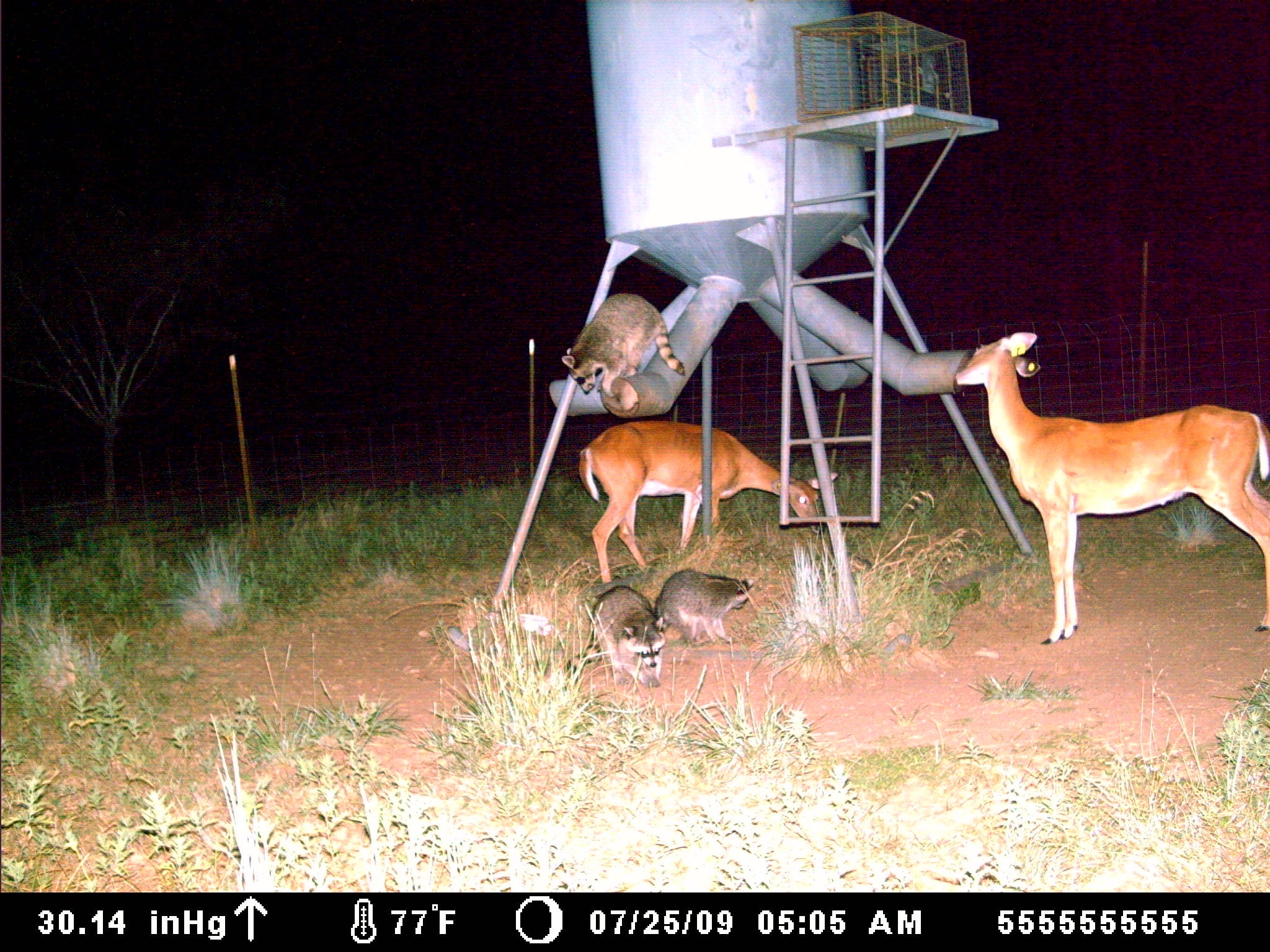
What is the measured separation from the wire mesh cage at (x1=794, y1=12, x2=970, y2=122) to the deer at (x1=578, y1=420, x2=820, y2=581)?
3.58 meters

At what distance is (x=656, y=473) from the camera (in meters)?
10.5

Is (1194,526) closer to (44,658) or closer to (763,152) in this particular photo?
(763,152)

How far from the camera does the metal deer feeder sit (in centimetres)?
745

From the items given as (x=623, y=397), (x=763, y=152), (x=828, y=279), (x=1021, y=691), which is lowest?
(x=1021, y=691)

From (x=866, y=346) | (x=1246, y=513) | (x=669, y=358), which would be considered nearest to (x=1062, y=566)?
(x=1246, y=513)

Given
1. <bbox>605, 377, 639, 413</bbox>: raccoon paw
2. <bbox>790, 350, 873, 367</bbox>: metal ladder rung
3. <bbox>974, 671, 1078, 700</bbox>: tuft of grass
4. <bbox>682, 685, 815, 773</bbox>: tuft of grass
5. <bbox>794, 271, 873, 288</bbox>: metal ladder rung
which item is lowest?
<bbox>974, 671, 1078, 700</bbox>: tuft of grass

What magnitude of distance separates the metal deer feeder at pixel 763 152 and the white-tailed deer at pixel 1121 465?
28.4 inches

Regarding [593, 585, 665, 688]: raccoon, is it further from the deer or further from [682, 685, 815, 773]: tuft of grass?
the deer

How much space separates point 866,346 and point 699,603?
2239 mm

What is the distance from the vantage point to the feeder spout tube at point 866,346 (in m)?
7.75

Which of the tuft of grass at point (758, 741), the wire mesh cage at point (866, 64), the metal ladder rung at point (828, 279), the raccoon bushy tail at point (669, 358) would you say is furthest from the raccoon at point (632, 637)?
the wire mesh cage at point (866, 64)

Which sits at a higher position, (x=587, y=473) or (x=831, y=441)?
(x=831, y=441)

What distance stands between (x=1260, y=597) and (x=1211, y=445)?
1472 mm

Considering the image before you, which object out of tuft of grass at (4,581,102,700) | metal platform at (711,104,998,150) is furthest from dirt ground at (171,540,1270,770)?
metal platform at (711,104,998,150)
